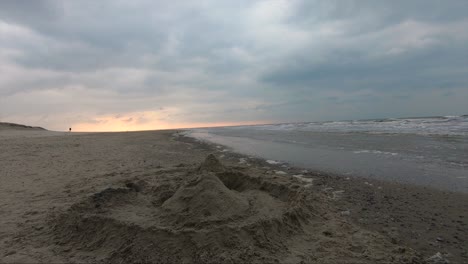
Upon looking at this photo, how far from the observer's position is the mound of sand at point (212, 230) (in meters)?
3.44

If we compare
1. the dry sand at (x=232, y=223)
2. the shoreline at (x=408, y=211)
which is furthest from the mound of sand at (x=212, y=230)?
the shoreline at (x=408, y=211)

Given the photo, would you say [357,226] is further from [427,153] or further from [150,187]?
[427,153]

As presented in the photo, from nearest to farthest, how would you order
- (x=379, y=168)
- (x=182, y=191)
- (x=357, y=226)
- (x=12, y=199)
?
(x=357, y=226)
(x=182, y=191)
(x=12, y=199)
(x=379, y=168)

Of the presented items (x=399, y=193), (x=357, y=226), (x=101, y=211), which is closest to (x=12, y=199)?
(x=101, y=211)

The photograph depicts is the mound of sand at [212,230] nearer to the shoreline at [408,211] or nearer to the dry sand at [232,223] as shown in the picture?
the dry sand at [232,223]

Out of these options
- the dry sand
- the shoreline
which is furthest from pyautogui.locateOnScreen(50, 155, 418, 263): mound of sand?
the shoreline

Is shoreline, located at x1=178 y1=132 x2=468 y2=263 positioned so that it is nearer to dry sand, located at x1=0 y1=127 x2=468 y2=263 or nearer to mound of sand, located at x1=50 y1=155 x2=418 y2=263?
dry sand, located at x1=0 y1=127 x2=468 y2=263

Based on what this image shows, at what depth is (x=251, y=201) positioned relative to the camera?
4.96 meters

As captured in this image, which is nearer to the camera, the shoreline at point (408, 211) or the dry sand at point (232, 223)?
the dry sand at point (232, 223)

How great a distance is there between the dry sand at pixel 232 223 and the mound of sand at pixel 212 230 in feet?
0.05

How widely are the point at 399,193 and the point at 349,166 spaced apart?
10.2 ft

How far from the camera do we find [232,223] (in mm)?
3900

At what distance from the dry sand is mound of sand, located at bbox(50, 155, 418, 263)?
0.05 feet

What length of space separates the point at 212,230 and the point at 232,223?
340 millimetres
